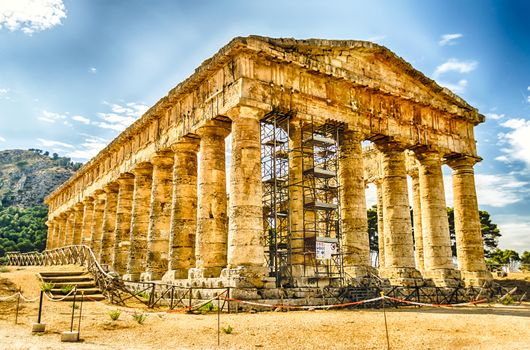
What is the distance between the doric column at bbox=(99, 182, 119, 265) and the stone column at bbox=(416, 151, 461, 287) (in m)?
18.6

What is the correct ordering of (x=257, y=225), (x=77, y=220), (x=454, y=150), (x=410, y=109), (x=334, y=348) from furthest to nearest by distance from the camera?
(x=77, y=220)
(x=454, y=150)
(x=410, y=109)
(x=257, y=225)
(x=334, y=348)

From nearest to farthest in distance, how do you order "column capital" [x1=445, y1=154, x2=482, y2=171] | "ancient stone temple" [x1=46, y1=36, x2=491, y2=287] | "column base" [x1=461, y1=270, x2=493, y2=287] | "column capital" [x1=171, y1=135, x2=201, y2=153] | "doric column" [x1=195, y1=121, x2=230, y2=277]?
"ancient stone temple" [x1=46, y1=36, x2=491, y2=287], "doric column" [x1=195, y1=121, x2=230, y2=277], "column capital" [x1=171, y1=135, x2=201, y2=153], "column base" [x1=461, y1=270, x2=493, y2=287], "column capital" [x1=445, y1=154, x2=482, y2=171]

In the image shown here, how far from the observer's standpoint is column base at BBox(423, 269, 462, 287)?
19.9m

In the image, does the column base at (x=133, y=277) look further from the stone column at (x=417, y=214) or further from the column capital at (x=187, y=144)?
the stone column at (x=417, y=214)

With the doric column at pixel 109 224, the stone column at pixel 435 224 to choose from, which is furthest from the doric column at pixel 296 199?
the doric column at pixel 109 224

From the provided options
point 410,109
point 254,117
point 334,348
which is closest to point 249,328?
point 334,348

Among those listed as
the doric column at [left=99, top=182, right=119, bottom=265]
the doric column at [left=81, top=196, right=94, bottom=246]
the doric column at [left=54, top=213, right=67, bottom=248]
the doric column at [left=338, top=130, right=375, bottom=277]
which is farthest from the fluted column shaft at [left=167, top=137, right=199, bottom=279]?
the doric column at [left=54, top=213, right=67, bottom=248]

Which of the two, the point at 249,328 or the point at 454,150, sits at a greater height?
the point at 454,150

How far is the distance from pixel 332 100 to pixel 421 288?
28.6 ft

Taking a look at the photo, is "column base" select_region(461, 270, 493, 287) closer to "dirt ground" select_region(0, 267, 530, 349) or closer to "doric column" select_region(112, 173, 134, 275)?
"dirt ground" select_region(0, 267, 530, 349)

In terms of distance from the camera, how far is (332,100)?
18.0 m

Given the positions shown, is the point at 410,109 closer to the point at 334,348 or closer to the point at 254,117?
the point at 254,117

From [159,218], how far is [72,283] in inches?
182

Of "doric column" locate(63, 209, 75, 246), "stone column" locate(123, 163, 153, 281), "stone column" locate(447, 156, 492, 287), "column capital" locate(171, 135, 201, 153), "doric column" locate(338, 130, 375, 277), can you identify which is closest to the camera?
"doric column" locate(338, 130, 375, 277)
